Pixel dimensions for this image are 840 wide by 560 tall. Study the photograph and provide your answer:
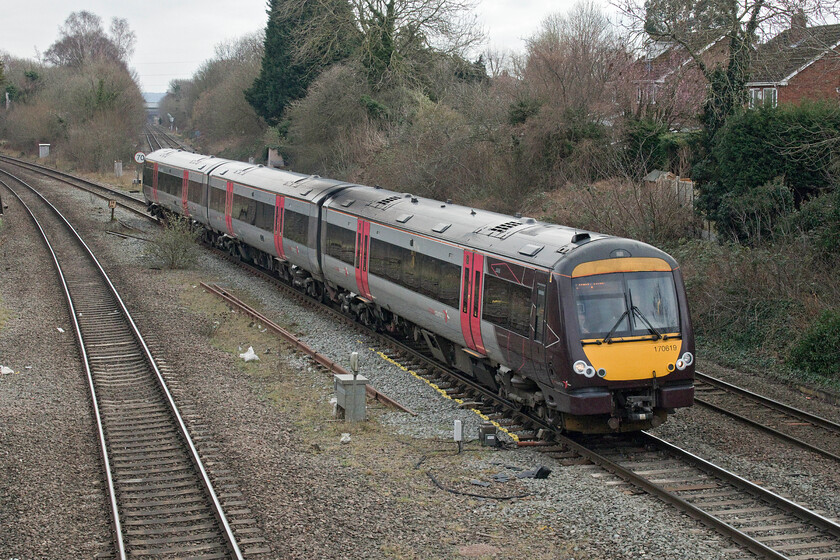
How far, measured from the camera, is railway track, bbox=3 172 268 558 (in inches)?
335

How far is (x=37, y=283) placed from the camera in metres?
22.8

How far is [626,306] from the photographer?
11.0 meters

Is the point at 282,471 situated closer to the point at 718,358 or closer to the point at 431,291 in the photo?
the point at 431,291

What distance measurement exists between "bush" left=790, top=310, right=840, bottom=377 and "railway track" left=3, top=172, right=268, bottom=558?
10095 millimetres

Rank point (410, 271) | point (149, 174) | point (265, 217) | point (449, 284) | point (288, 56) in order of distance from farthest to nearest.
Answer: point (288, 56) → point (149, 174) → point (265, 217) → point (410, 271) → point (449, 284)

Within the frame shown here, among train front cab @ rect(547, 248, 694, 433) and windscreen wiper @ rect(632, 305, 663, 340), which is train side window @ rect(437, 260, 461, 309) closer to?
train front cab @ rect(547, 248, 694, 433)

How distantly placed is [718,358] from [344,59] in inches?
1360

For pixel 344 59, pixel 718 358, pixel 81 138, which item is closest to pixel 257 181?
pixel 718 358

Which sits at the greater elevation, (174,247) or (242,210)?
(242,210)

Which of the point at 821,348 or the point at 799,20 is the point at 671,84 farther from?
the point at 821,348

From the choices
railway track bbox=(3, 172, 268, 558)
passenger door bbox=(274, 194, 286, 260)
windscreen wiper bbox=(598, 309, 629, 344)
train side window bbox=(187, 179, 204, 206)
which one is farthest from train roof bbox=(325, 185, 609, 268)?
train side window bbox=(187, 179, 204, 206)

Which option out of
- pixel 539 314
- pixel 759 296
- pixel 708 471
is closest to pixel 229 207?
pixel 759 296

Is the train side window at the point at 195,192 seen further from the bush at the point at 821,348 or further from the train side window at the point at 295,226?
the bush at the point at 821,348

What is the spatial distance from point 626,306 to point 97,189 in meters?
40.7
